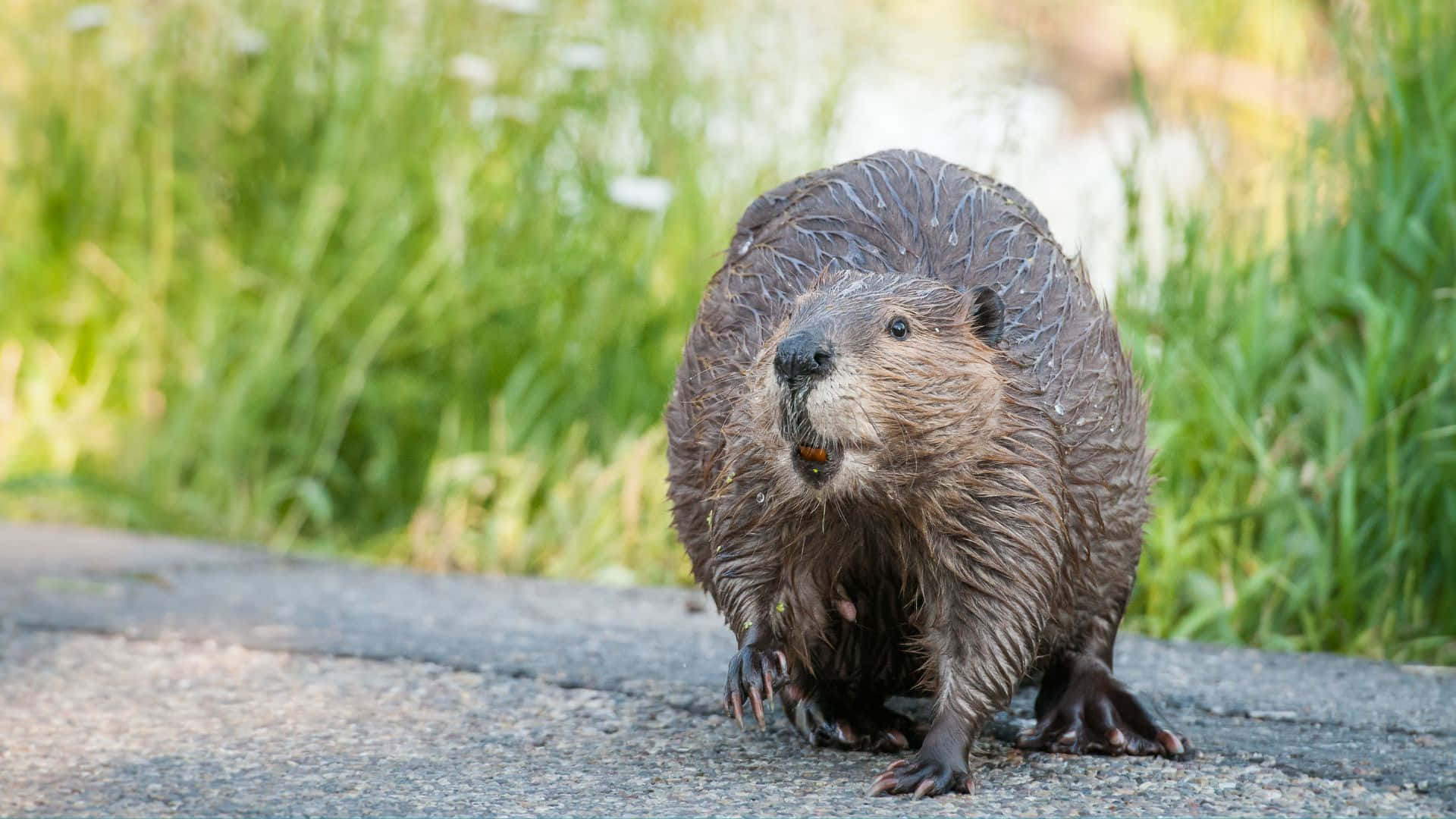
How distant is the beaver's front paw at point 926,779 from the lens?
232 centimetres

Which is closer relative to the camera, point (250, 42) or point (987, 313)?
point (987, 313)

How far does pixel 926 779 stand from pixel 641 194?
9.90 ft

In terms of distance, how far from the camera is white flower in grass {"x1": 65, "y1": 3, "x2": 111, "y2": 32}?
216 inches

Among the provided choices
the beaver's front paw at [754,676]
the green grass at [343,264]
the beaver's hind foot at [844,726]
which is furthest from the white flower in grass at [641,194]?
the beaver's front paw at [754,676]

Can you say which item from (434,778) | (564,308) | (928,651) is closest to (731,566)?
(928,651)

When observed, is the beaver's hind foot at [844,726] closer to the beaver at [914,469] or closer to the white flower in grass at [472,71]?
the beaver at [914,469]

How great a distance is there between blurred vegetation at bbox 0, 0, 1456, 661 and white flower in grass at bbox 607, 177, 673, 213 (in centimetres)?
1

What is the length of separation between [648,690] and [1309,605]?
183 cm

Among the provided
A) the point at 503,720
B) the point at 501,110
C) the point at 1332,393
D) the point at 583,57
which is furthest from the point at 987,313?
the point at 501,110

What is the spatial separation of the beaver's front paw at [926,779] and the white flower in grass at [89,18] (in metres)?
4.37

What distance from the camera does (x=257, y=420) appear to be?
525 cm

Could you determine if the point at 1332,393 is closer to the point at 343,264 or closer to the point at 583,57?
the point at 583,57

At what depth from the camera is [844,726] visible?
8.91 feet

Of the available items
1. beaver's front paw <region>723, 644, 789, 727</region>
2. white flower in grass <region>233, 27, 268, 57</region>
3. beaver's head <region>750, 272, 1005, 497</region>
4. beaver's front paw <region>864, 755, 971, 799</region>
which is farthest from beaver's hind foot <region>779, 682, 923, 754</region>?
white flower in grass <region>233, 27, 268, 57</region>
